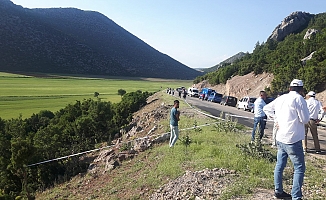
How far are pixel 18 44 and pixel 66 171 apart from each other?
135982mm

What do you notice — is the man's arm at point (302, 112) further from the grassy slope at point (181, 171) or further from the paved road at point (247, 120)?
the paved road at point (247, 120)

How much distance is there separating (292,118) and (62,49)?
159309 mm

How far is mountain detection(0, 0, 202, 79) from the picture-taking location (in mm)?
130750

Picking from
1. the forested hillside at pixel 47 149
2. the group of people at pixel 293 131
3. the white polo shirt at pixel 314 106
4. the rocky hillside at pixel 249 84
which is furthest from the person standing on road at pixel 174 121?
the rocky hillside at pixel 249 84

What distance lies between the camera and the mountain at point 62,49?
13075 centimetres

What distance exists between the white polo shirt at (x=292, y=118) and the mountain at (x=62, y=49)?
131951 millimetres

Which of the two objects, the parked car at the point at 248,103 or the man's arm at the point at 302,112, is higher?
the man's arm at the point at 302,112

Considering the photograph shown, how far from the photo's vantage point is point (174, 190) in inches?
264

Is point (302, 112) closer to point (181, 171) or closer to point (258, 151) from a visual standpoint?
point (258, 151)

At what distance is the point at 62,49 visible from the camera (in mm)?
Answer: 152125

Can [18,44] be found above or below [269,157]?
above

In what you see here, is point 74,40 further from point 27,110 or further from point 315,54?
point 315,54

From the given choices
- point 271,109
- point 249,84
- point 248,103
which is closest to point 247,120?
point 248,103

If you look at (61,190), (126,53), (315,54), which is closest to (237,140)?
(61,190)
